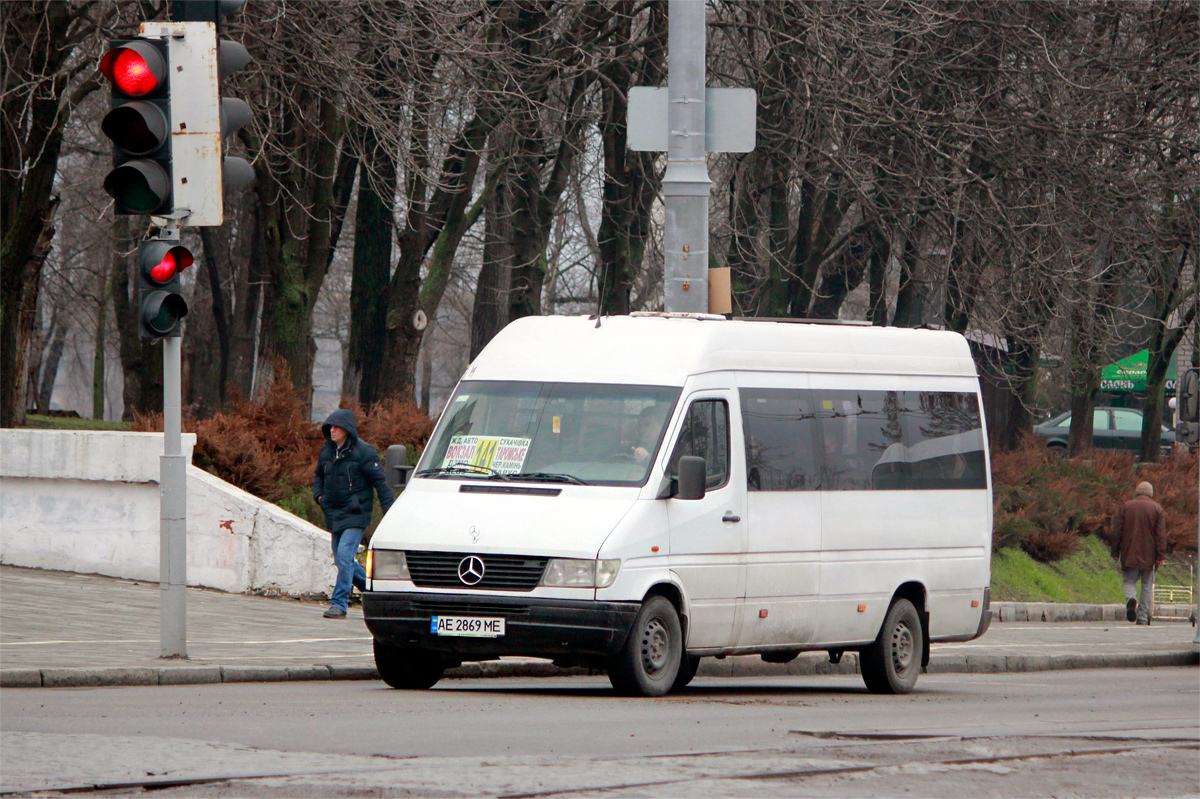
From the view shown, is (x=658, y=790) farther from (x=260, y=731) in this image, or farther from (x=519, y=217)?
(x=519, y=217)

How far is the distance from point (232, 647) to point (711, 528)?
151 inches

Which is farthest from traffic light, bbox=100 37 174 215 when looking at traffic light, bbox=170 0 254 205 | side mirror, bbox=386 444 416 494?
side mirror, bbox=386 444 416 494

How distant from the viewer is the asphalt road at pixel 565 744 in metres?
7.02

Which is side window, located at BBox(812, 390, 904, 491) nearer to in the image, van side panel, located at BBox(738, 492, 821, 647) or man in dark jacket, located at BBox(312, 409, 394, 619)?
van side panel, located at BBox(738, 492, 821, 647)

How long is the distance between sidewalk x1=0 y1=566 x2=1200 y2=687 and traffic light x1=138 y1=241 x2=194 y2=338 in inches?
86.8

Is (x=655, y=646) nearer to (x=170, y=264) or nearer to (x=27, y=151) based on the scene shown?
(x=170, y=264)

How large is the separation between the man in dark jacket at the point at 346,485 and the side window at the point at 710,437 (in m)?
4.48

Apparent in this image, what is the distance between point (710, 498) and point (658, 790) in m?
4.95

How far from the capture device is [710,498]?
38.8ft

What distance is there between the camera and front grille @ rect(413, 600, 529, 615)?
35.8 feet

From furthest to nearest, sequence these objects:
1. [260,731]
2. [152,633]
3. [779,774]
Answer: [152,633], [260,731], [779,774]

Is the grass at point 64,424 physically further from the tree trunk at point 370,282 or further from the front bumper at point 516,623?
the front bumper at point 516,623

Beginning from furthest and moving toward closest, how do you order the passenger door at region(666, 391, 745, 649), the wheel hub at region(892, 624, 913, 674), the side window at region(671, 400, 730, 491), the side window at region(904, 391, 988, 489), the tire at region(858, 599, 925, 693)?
the side window at region(904, 391, 988, 489) → the wheel hub at region(892, 624, 913, 674) → the tire at region(858, 599, 925, 693) → the side window at region(671, 400, 730, 491) → the passenger door at region(666, 391, 745, 649)

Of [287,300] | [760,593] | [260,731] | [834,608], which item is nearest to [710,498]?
[760,593]
